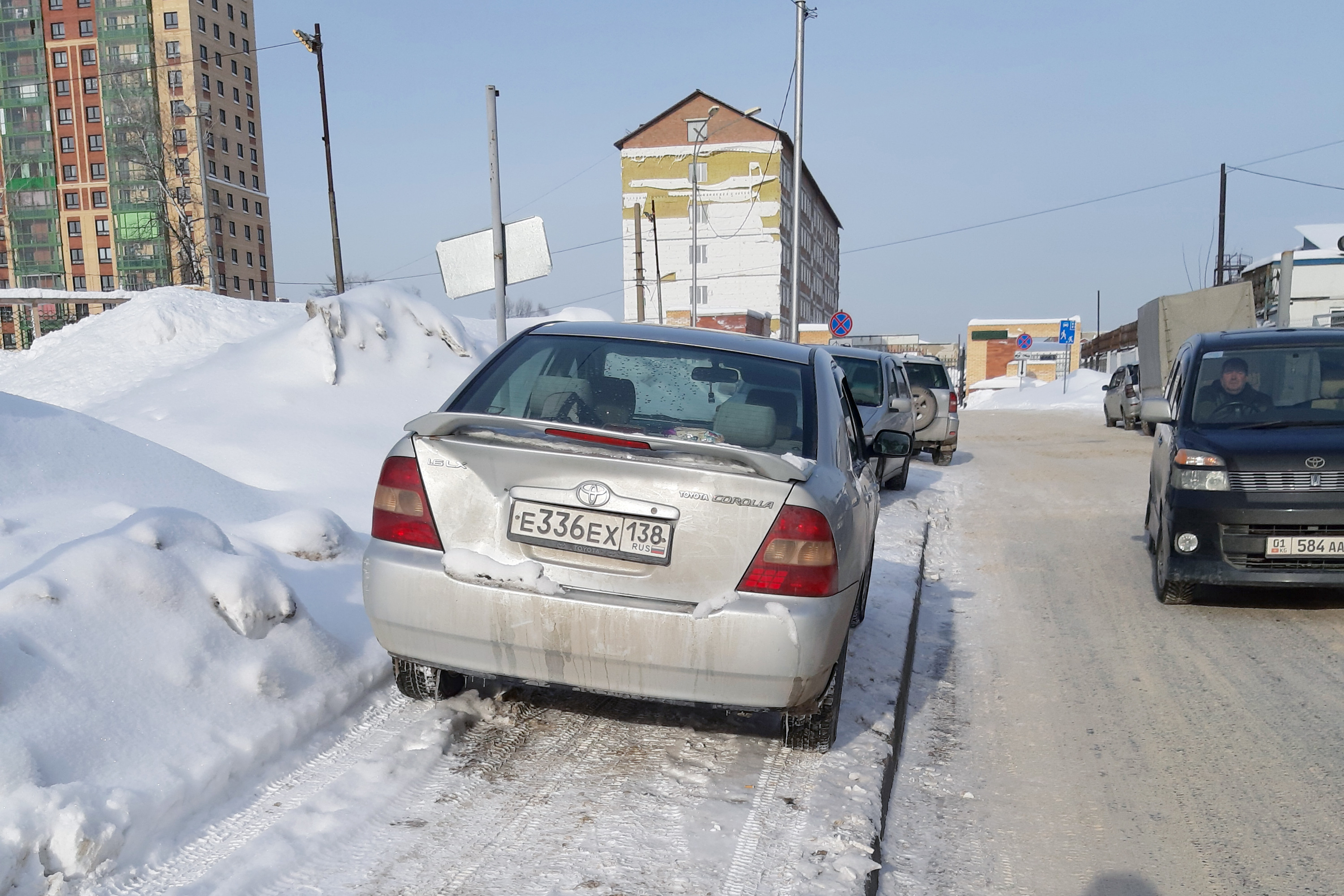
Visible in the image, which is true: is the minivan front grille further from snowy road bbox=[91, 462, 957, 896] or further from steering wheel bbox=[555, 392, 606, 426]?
steering wheel bbox=[555, 392, 606, 426]

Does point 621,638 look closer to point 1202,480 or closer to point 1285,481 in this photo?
point 1202,480

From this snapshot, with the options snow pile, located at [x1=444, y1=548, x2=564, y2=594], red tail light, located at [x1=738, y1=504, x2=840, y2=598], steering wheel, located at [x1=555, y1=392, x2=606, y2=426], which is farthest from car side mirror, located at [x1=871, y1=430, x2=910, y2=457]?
snow pile, located at [x1=444, y1=548, x2=564, y2=594]

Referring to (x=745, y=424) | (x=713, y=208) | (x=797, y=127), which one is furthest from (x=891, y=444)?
(x=713, y=208)

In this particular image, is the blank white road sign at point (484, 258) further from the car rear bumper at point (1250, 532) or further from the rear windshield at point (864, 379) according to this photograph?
the car rear bumper at point (1250, 532)

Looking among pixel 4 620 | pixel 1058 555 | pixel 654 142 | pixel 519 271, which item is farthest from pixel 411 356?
pixel 654 142

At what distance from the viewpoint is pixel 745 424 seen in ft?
12.0

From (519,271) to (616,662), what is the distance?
17.2ft

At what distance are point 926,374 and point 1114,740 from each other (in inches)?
522

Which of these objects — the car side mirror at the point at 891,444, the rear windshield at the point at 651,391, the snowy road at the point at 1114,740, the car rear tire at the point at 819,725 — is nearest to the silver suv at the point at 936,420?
the snowy road at the point at 1114,740

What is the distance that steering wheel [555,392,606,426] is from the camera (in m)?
3.79

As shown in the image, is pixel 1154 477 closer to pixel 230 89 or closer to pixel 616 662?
pixel 616 662

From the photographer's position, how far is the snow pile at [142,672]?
254 centimetres

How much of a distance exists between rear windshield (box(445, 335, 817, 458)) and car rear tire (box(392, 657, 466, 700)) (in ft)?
3.23

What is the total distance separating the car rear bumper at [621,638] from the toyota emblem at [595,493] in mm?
288
